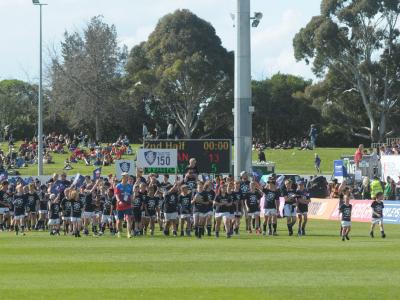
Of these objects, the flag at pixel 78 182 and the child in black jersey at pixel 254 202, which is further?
the flag at pixel 78 182

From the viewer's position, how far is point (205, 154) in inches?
1626

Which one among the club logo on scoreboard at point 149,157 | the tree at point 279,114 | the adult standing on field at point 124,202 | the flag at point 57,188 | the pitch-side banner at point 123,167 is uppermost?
the tree at point 279,114

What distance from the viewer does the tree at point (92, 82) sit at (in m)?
89.8

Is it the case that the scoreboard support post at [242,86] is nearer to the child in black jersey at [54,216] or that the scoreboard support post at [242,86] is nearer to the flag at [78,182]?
the flag at [78,182]

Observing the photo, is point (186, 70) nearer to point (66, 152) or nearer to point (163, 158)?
point (66, 152)

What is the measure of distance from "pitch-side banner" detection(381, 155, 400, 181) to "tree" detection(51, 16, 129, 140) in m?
41.5

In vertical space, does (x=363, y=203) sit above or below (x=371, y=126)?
below

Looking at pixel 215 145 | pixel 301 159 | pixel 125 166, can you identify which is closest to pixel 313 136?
pixel 301 159

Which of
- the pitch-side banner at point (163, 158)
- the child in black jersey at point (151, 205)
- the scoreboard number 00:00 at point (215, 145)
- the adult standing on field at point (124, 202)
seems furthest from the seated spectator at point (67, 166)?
the adult standing on field at point (124, 202)

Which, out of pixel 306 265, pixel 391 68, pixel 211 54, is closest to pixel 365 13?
pixel 391 68

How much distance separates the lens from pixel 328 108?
7938cm

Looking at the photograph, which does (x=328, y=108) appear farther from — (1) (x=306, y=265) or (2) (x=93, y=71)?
(1) (x=306, y=265)

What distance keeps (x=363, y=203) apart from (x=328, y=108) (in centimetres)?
3798

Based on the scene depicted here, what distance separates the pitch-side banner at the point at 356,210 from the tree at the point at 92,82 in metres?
45.6
